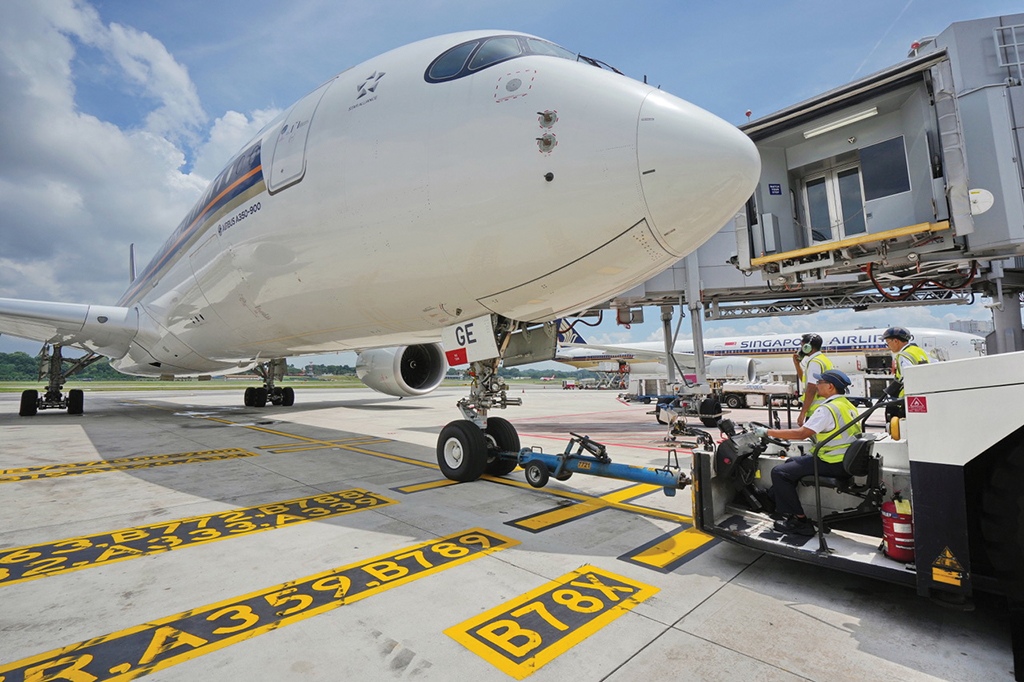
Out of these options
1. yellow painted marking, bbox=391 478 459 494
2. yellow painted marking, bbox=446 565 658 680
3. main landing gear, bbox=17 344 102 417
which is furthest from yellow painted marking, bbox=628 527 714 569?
main landing gear, bbox=17 344 102 417

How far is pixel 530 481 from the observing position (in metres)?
5.09

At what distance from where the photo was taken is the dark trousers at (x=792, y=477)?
3213 mm

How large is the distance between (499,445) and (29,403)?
15675mm

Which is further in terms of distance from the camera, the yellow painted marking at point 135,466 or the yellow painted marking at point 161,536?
the yellow painted marking at point 135,466

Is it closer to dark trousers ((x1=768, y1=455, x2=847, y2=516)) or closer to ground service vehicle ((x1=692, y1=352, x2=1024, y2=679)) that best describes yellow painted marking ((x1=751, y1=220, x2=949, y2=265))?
dark trousers ((x1=768, y1=455, x2=847, y2=516))

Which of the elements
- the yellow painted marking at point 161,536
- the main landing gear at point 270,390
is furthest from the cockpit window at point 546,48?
the main landing gear at point 270,390

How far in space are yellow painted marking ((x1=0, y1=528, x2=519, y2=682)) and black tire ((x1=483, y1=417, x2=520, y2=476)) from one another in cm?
233

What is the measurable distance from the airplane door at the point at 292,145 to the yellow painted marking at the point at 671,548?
486 cm

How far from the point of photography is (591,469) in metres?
4.65

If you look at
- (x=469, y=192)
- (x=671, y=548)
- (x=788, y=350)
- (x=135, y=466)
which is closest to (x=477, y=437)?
(x=671, y=548)

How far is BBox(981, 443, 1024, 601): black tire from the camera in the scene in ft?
6.79

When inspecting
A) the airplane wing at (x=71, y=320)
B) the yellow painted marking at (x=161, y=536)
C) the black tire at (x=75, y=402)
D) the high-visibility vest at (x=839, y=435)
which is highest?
the airplane wing at (x=71, y=320)

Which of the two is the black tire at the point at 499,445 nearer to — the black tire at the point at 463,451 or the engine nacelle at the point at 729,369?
the black tire at the point at 463,451

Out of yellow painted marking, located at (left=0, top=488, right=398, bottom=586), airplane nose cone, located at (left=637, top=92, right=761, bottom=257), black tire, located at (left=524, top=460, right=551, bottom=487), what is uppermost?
airplane nose cone, located at (left=637, top=92, right=761, bottom=257)
